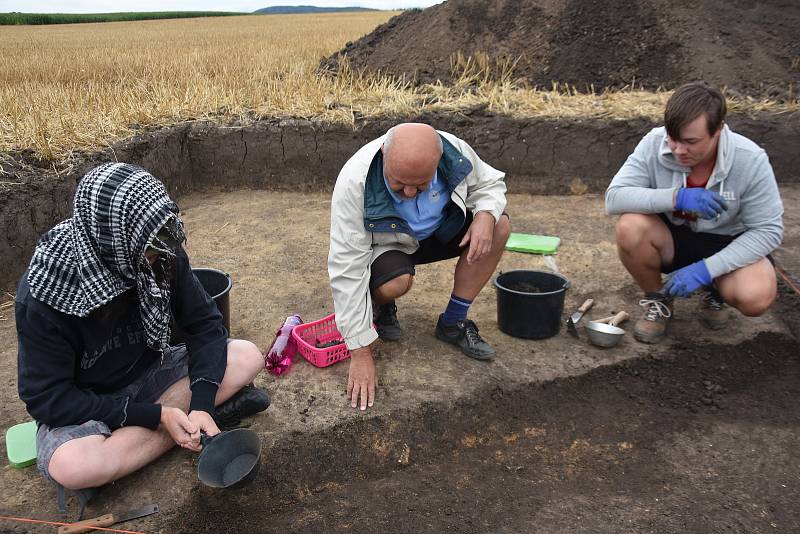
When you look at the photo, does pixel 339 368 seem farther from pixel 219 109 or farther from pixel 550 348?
pixel 219 109

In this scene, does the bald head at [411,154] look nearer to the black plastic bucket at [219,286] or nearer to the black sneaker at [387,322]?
the black sneaker at [387,322]

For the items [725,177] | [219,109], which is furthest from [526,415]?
[219,109]

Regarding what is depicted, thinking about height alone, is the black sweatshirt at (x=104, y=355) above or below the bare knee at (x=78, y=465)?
above

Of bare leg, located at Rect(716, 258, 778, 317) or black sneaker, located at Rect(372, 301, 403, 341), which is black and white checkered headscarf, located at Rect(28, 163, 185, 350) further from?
bare leg, located at Rect(716, 258, 778, 317)

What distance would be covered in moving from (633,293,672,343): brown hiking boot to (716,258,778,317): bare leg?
310mm

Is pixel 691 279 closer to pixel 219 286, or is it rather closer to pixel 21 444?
pixel 219 286

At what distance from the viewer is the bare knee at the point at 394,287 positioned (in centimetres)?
296

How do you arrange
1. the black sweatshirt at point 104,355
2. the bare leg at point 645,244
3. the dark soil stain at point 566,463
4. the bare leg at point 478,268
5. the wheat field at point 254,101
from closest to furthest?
the black sweatshirt at point 104,355 → the dark soil stain at point 566,463 → the bare leg at point 478,268 → the bare leg at point 645,244 → the wheat field at point 254,101

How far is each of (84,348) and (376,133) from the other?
408cm

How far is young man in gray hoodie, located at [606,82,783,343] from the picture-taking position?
9.37 ft

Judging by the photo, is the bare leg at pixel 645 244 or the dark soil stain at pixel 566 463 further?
the bare leg at pixel 645 244

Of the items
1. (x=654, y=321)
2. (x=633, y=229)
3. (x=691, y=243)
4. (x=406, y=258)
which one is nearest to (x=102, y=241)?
(x=406, y=258)

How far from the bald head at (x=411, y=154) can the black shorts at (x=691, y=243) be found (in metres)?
1.45

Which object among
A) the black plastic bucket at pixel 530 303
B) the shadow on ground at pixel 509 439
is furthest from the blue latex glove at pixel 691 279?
the black plastic bucket at pixel 530 303
